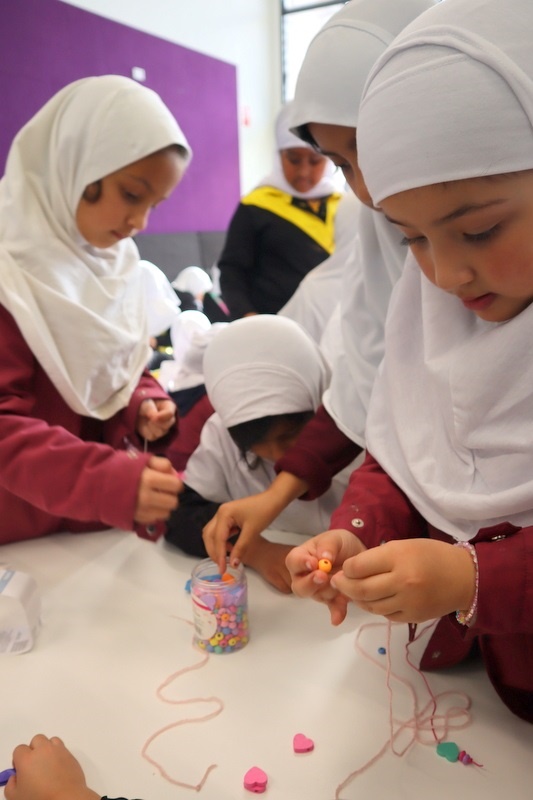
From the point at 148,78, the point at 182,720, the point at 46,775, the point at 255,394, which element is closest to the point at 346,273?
the point at 255,394

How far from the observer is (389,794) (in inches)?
24.5

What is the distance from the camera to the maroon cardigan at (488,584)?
57 cm

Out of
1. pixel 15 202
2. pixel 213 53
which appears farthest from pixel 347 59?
pixel 213 53

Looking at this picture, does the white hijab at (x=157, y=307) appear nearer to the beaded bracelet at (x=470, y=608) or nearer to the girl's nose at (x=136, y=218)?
the girl's nose at (x=136, y=218)

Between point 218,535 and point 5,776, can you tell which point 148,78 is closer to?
point 218,535

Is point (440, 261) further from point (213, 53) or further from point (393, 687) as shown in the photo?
point (213, 53)

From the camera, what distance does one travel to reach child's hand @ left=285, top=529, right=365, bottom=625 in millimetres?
664

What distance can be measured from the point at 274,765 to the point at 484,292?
499 millimetres

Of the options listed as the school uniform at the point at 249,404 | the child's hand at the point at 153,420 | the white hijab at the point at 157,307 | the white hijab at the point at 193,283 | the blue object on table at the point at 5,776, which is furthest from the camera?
the white hijab at the point at 193,283

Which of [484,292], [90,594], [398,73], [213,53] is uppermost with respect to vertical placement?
[213,53]

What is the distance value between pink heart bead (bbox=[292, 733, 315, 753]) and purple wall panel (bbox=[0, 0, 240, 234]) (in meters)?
2.78

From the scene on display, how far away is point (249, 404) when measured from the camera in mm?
1113

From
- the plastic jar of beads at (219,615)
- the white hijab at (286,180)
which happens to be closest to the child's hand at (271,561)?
the plastic jar of beads at (219,615)

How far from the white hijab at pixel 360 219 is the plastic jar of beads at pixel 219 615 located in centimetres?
29
